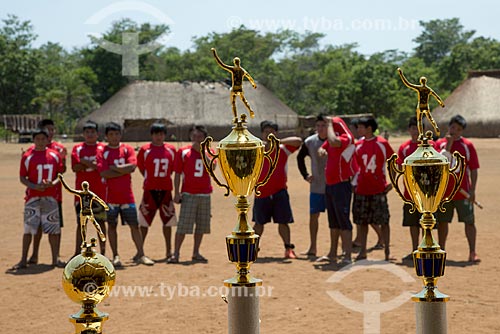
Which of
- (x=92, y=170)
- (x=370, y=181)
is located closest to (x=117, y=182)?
(x=92, y=170)

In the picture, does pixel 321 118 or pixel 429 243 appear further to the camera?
pixel 321 118

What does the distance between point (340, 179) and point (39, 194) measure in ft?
11.5

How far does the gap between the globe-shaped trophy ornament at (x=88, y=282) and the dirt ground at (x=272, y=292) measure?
3732 mm

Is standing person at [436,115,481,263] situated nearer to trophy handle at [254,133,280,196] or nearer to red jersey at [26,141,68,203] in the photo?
red jersey at [26,141,68,203]

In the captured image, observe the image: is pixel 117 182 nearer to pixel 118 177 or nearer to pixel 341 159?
pixel 118 177

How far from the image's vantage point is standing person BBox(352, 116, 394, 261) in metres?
9.42

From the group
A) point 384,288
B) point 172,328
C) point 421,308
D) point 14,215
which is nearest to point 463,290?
point 384,288

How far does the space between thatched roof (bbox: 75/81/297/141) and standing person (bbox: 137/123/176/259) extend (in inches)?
1611

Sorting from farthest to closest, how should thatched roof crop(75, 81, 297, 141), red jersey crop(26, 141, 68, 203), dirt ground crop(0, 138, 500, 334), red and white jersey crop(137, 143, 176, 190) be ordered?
thatched roof crop(75, 81, 297, 141) < red and white jersey crop(137, 143, 176, 190) < red jersey crop(26, 141, 68, 203) < dirt ground crop(0, 138, 500, 334)

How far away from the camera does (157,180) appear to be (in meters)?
9.85

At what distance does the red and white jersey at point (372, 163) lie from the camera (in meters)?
9.41

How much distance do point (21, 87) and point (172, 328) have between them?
198ft

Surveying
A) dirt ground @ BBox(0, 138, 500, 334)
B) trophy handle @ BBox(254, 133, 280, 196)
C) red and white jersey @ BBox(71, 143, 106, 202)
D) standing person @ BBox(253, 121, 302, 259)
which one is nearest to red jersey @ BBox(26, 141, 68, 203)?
red and white jersey @ BBox(71, 143, 106, 202)

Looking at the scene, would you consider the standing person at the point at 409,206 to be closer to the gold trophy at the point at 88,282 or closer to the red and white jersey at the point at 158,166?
the red and white jersey at the point at 158,166
